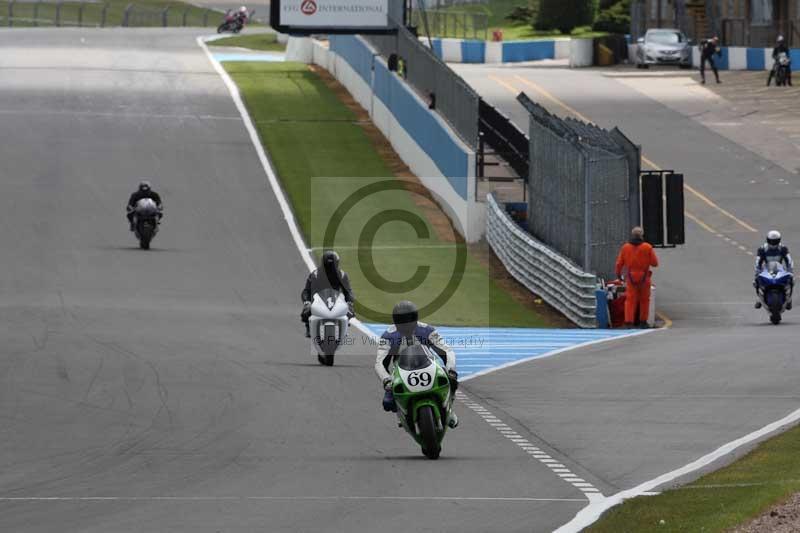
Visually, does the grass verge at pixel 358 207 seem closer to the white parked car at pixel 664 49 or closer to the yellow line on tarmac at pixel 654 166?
the yellow line on tarmac at pixel 654 166

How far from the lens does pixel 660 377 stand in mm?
19344

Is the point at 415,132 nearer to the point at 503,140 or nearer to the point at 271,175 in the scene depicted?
the point at 271,175

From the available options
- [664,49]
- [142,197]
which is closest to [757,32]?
[664,49]

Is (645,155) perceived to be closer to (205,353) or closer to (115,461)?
(205,353)

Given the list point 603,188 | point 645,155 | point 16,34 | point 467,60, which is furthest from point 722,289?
point 16,34

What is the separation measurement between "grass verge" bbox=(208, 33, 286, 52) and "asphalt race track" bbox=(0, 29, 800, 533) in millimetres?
37819

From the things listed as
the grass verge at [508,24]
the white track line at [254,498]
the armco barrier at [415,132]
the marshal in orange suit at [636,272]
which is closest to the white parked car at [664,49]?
the armco barrier at [415,132]

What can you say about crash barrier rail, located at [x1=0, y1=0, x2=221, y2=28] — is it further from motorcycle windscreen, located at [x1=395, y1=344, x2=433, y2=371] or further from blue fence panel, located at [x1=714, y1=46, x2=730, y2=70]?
motorcycle windscreen, located at [x1=395, y1=344, x2=433, y2=371]

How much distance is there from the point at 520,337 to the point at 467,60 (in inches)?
2045

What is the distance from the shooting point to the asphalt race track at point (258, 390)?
39.6 ft

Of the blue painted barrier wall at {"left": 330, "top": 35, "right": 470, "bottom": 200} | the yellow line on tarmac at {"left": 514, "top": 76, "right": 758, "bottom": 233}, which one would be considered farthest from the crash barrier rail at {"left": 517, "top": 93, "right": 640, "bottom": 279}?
the yellow line on tarmac at {"left": 514, "top": 76, "right": 758, "bottom": 233}

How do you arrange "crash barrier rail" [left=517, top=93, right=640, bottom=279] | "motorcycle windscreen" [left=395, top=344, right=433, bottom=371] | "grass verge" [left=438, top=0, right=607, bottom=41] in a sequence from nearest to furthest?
"motorcycle windscreen" [left=395, top=344, right=433, bottom=371], "crash barrier rail" [left=517, top=93, right=640, bottom=279], "grass verge" [left=438, top=0, right=607, bottom=41]

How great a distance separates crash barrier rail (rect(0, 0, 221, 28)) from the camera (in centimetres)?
10775

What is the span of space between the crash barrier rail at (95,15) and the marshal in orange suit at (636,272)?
3267 inches
